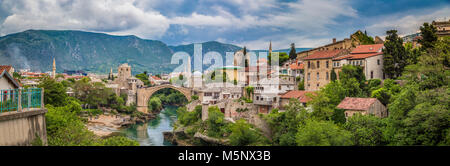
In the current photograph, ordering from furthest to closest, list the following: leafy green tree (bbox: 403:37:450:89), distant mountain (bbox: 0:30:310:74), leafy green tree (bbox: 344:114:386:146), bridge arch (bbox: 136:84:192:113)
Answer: distant mountain (bbox: 0:30:310:74), bridge arch (bbox: 136:84:192:113), leafy green tree (bbox: 403:37:450:89), leafy green tree (bbox: 344:114:386:146)

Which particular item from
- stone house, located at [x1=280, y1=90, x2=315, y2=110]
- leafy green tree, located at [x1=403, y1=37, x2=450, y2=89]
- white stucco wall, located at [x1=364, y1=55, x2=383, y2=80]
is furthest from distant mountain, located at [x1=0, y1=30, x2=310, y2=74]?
leafy green tree, located at [x1=403, y1=37, x2=450, y2=89]

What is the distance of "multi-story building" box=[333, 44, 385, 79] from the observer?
2436 centimetres

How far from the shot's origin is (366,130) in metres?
17.2

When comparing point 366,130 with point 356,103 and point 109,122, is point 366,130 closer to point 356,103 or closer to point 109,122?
point 356,103

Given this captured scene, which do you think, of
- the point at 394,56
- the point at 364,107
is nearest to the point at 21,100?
the point at 364,107

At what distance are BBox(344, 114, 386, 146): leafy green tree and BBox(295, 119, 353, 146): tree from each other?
63 cm

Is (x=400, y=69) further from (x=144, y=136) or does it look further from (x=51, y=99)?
(x=51, y=99)

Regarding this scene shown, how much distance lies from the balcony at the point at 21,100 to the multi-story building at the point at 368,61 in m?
21.2

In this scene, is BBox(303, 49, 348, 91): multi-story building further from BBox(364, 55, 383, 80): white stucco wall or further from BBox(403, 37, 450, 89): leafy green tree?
BBox(403, 37, 450, 89): leafy green tree

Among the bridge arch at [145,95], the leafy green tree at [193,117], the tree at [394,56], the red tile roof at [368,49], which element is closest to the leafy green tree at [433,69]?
the tree at [394,56]

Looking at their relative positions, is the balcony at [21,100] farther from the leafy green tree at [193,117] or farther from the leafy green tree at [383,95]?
the leafy green tree at [193,117]

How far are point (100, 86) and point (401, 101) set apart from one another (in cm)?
3706

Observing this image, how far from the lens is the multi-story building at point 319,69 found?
2648 centimetres

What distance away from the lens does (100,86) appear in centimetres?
4397
